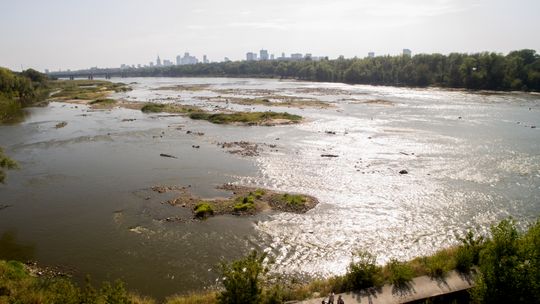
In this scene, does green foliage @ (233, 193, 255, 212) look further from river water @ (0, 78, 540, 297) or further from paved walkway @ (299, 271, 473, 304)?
paved walkway @ (299, 271, 473, 304)

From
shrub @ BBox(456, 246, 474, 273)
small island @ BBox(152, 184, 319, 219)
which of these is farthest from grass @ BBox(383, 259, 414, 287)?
small island @ BBox(152, 184, 319, 219)

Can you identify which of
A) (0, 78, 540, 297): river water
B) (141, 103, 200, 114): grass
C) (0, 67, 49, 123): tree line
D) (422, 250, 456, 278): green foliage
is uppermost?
(0, 67, 49, 123): tree line

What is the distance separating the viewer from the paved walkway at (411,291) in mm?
17406

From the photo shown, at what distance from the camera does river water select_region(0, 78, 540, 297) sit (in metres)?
25.9

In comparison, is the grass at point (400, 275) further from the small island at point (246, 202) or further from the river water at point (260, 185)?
the small island at point (246, 202)

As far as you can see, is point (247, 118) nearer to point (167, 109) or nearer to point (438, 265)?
point (167, 109)

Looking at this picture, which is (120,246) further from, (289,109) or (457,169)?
(289,109)

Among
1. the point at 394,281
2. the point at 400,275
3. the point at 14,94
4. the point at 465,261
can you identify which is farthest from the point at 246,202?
the point at 14,94

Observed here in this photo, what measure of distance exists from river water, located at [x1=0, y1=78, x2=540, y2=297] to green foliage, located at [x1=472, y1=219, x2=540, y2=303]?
9.95m

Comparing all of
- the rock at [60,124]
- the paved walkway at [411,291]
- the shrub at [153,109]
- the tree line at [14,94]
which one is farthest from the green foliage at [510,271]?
the tree line at [14,94]

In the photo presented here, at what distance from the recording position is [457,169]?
1699 inches

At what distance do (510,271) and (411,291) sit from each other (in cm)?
481

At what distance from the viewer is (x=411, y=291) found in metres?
17.9

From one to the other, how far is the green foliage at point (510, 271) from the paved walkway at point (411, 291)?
2288 mm
